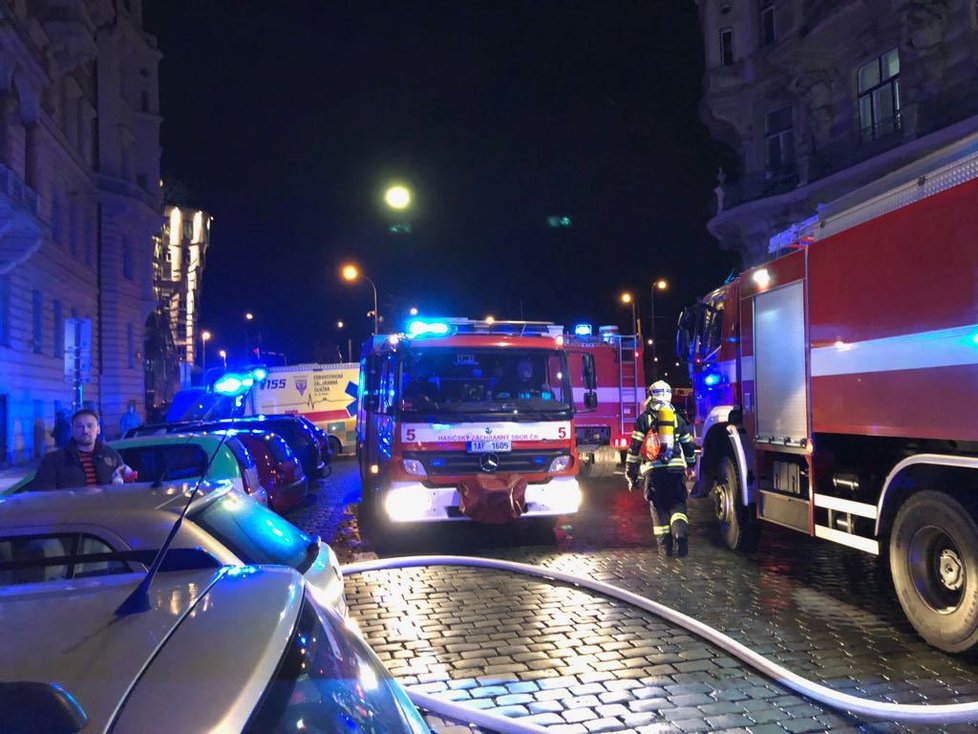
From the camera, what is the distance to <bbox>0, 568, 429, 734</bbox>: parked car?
1218mm

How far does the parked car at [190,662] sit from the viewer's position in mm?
1218

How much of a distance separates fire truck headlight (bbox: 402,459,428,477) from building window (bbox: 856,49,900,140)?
54.0 ft

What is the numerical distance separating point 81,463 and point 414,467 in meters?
3.54

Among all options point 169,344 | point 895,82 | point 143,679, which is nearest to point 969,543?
point 143,679

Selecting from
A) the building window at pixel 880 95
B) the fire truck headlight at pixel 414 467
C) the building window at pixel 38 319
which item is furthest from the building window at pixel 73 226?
the building window at pixel 880 95

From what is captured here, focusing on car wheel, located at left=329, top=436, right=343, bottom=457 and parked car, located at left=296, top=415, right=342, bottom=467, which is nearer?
parked car, located at left=296, top=415, right=342, bottom=467

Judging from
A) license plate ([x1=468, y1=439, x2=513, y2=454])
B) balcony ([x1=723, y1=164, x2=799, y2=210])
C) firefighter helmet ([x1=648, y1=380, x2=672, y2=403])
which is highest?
balcony ([x1=723, y1=164, x2=799, y2=210])

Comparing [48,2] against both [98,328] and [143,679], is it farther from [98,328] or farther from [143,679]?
[143,679]

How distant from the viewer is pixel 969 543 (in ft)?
16.0

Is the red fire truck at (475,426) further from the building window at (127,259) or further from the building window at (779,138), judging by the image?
the building window at (127,259)

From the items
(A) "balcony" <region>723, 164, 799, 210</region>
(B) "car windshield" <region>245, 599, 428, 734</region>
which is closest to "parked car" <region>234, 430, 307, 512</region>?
(B) "car windshield" <region>245, 599, 428, 734</region>

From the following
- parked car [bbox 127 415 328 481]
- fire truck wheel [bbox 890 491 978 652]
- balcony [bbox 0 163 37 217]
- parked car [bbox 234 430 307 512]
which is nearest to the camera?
fire truck wheel [bbox 890 491 978 652]

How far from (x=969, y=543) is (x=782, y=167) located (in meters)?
20.5

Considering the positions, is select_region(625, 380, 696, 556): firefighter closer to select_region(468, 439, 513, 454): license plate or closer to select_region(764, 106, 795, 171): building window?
select_region(468, 439, 513, 454): license plate
